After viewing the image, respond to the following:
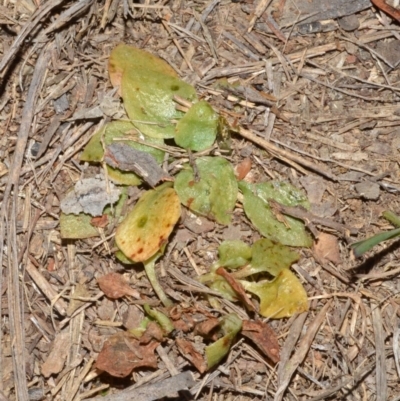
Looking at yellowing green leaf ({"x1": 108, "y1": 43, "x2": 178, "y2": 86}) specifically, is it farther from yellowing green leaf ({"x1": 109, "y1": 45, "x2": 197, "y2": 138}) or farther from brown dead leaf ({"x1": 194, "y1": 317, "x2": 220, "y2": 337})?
brown dead leaf ({"x1": 194, "y1": 317, "x2": 220, "y2": 337})

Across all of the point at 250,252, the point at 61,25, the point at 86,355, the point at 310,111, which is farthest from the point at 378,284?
the point at 61,25

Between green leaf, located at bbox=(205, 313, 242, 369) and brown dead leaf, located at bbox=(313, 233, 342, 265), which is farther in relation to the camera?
brown dead leaf, located at bbox=(313, 233, 342, 265)

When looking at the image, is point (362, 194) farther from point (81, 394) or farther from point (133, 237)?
point (81, 394)

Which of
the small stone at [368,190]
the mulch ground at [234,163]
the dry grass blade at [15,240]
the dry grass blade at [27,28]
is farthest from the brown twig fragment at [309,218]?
the dry grass blade at [27,28]

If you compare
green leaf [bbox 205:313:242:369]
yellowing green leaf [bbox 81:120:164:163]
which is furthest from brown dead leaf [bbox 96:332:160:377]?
yellowing green leaf [bbox 81:120:164:163]

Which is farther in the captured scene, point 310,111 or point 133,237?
point 310,111

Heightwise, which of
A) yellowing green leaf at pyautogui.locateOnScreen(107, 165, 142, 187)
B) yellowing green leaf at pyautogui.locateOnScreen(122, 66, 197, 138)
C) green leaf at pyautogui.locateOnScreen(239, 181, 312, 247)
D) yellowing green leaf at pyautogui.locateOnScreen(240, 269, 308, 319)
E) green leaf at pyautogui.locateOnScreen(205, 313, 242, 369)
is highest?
yellowing green leaf at pyautogui.locateOnScreen(122, 66, 197, 138)

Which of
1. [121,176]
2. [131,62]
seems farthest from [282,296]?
[131,62]
